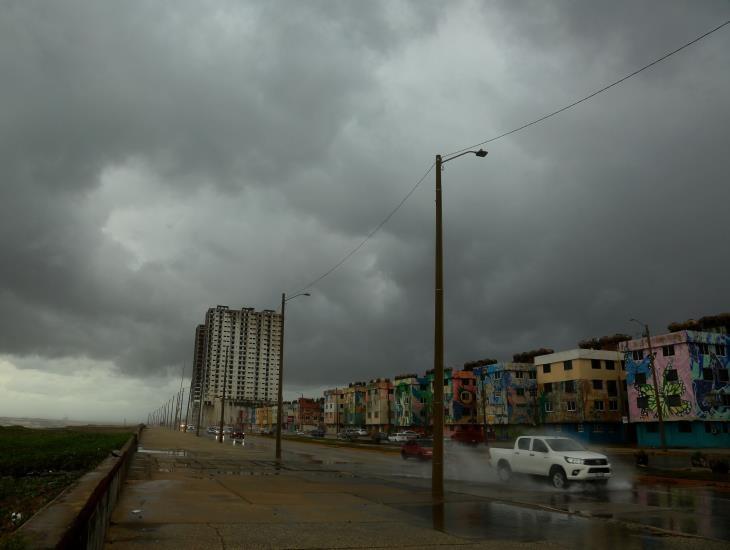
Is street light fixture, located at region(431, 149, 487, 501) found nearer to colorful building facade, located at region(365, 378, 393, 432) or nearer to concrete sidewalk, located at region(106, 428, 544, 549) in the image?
concrete sidewalk, located at region(106, 428, 544, 549)

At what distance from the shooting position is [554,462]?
18.5 m

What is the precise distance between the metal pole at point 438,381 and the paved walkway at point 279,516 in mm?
617

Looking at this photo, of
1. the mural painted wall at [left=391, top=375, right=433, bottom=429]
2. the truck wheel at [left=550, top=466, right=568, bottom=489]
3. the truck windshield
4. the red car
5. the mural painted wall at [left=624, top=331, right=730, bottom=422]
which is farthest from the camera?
the mural painted wall at [left=391, top=375, right=433, bottom=429]

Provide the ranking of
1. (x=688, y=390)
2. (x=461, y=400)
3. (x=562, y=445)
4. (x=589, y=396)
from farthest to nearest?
1. (x=461, y=400)
2. (x=589, y=396)
3. (x=688, y=390)
4. (x=562, y=445)

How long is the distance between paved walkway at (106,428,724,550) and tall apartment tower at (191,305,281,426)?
11374 centimetres

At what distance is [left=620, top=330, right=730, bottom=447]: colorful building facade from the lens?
5759 centimetres

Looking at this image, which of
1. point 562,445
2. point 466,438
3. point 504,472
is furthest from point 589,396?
point 562,445

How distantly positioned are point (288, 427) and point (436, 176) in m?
169

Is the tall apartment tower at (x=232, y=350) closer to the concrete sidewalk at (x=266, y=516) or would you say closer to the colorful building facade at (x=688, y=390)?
the colorful building facade at (x=688, y=390)

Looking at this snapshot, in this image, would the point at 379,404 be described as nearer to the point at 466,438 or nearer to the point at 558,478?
the point at 466,438

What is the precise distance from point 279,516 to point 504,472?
12.4 metres

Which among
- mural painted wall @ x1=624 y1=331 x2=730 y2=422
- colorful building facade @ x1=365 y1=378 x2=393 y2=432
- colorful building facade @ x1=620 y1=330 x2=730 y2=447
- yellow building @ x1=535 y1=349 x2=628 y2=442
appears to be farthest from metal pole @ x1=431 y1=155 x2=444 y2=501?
colorful building facade @ x1=365 y1=378 x2=393 y2=432

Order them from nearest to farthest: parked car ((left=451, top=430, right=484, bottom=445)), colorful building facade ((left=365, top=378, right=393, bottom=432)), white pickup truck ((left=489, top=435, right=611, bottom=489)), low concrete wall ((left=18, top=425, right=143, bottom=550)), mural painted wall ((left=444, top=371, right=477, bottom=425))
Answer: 1. low concrete wall ((left=18, top=425, right=143, bottom=550))
2. white pickup truck ((left=489, top=435, right=611, bottom=489))
3. parked car ((left=451, top=430, right=484, bottom=445))
4. mural painted wall ((left=444, top=371, right=477, bottom=425))
5. colorful building facade ((left=365, top=378, right=393, bottom=432))

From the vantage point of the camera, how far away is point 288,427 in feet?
582
